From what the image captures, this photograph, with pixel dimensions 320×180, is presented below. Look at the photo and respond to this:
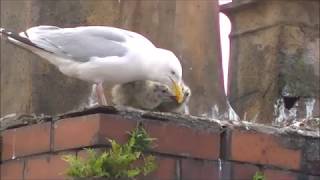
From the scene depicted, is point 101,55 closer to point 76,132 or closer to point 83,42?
point 83,42

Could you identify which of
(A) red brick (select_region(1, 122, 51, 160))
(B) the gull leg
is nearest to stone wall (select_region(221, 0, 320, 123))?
A: (B) the gull leg

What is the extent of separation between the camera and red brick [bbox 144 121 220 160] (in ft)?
7.44

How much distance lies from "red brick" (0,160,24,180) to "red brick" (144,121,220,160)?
13.1 inches

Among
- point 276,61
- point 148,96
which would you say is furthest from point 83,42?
point 276,61

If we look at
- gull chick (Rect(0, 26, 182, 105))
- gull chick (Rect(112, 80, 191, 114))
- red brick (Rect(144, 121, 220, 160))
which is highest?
gull chick (Rect(0, 26, 182, 105))

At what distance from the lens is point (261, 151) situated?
2.40 meters

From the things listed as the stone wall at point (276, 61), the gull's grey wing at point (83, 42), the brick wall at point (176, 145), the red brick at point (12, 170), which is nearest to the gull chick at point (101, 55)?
the gull's grey wing at point (83, 42)

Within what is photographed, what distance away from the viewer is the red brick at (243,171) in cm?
236

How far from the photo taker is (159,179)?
2250 mm

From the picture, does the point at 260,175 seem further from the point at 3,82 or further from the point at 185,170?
the point at 3,82

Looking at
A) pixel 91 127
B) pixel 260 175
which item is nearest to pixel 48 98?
pixel 91 127

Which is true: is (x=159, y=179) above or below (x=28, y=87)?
below

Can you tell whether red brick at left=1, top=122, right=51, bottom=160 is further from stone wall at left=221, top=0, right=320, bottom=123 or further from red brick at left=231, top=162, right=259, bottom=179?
stone wall at left=221, top=0, right=320, bottom=123

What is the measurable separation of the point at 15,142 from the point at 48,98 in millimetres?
230
